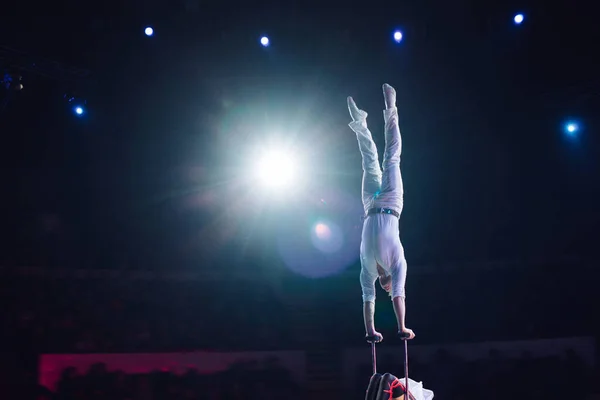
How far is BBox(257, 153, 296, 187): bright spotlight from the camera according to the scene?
32.6ft

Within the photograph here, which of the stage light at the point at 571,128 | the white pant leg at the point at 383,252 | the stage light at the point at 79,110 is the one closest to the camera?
the white pant leg at the point at 383,252

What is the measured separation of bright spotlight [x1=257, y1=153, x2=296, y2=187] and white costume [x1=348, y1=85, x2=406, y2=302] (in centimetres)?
629

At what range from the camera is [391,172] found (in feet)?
11.6

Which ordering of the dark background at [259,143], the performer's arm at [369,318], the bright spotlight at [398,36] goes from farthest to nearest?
the bright spotlight at [398,36] < the dark background at [259,143] < the performer's arm at [369,318]

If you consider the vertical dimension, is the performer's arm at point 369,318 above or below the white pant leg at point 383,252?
below

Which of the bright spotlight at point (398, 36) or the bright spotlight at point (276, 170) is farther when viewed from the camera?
the bright spotlight at point (276, 170)

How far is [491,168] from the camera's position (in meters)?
10.2

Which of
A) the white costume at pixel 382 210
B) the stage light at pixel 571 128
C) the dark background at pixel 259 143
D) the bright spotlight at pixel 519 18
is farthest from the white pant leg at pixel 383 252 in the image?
Result: the stage light at pixel 571 128

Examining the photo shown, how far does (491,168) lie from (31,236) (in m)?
8.65

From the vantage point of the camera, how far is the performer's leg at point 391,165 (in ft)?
11.5

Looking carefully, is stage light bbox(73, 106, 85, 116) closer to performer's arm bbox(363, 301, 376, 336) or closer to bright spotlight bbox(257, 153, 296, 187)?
bright spotlight bbox(257, 153, 296, 187)

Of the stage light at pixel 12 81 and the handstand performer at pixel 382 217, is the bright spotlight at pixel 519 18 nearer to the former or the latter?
the handstand performer at pixel 382 217

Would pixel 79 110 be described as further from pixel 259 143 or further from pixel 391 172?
pixel 391 172

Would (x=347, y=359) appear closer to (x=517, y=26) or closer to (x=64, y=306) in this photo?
(x=64, y=306)
